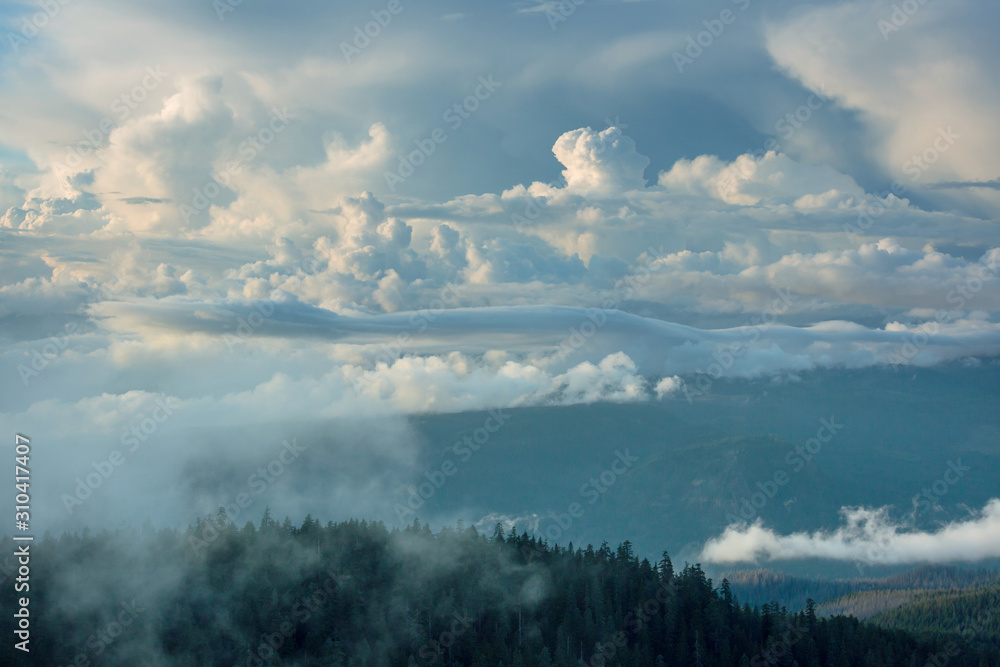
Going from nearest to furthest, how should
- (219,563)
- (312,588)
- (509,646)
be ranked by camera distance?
(509,646), (312,588), (219,563)

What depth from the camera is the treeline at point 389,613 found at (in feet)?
522

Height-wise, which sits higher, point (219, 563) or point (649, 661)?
point (219, 563)

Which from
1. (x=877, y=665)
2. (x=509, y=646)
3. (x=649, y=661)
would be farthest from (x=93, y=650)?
(x=877, y=665)

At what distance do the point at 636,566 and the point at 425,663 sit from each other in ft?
217

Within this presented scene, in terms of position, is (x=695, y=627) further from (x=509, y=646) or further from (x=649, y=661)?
(x=509, y=646)

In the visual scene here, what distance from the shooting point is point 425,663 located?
154000 mm

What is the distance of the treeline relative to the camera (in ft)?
522

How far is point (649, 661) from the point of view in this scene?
494ft

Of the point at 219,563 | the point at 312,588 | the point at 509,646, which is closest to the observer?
the point at 509,646

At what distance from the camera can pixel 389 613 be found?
563 feet

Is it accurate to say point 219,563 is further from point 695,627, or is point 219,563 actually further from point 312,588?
point 695,627

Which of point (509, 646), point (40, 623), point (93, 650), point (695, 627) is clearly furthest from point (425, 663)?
point (40, 623)

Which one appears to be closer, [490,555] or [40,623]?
[40,623]

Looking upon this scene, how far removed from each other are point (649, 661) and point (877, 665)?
54.0 m
